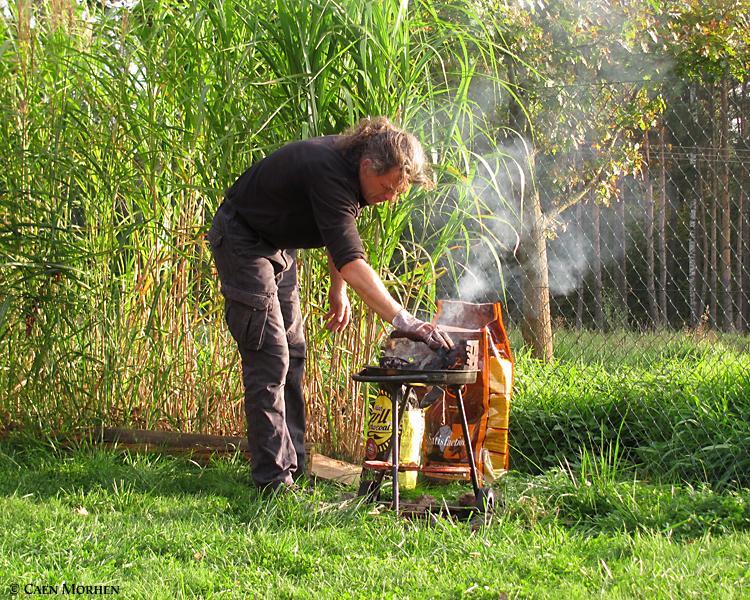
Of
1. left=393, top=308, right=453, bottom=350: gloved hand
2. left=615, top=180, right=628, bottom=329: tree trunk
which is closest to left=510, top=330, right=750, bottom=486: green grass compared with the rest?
left=615, top=180, right=628, bottom=329: tree trunk

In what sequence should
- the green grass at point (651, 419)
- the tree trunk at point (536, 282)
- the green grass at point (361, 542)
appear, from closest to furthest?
the green grass at point (361, 542) → the green grass at point (651, 419) → the tree trunk at point (536, 282)

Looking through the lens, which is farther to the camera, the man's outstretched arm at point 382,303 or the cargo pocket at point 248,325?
the cargo pocket at point 248,325

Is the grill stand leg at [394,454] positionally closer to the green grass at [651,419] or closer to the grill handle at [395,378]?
the grill handle at [395,378]

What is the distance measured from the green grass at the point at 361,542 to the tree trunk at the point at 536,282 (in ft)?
7.82

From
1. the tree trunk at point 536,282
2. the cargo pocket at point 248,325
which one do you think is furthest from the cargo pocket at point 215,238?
the tree trunk at point 536,282

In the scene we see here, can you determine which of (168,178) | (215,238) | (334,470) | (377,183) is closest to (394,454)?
(334,470)

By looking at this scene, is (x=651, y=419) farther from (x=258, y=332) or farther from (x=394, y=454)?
(x=258, y=332)

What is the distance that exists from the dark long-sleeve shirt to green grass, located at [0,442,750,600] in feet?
2.93

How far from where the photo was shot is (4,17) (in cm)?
305

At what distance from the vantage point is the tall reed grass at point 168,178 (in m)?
2.54

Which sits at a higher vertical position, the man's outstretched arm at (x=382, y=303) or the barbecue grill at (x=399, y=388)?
the man's outstretched arm at (x=382, y=303)

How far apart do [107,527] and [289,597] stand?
2.52 feet

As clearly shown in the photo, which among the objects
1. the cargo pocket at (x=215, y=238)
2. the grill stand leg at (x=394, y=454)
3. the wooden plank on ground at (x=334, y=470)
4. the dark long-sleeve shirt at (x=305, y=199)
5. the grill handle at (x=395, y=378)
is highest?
the dark long-sleeve shirt at (x=305, y=199)

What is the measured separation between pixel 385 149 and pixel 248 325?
0.81 metres
